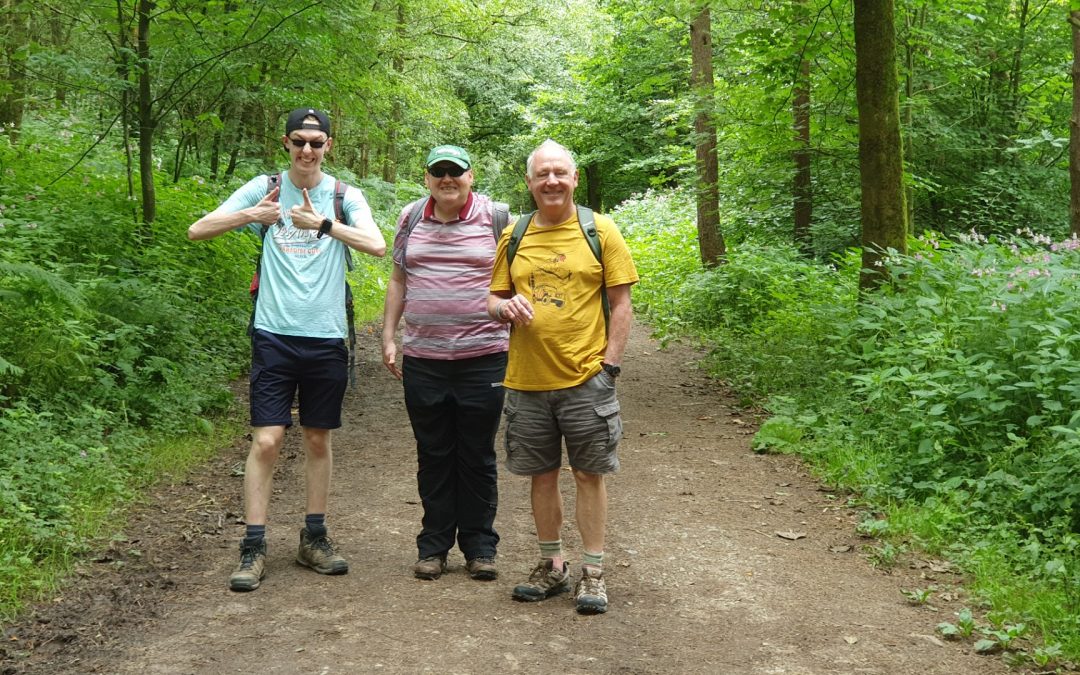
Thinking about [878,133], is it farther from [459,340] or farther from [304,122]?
[304,122]

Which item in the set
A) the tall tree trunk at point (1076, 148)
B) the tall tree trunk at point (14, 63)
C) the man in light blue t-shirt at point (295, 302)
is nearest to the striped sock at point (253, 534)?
the man in light blue t-shirt at point (295, 302)

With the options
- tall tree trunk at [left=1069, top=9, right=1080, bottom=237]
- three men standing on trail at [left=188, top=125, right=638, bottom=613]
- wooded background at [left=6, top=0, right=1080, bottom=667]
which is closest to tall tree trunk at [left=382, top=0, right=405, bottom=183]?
wooded background at [left=6, top=0, right=1080, bottom=667]

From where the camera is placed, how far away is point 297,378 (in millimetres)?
4656

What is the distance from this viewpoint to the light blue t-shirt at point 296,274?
15.0ft

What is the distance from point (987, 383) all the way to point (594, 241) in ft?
11.2

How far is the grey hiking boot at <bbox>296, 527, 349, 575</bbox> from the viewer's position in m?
4.78

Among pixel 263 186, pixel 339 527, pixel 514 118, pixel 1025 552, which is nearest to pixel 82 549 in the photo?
pixel 339 527

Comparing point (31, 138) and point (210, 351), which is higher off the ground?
point (31, 138)

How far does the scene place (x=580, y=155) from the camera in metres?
29.8

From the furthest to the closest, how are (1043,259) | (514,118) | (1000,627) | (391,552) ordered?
(514,118) → (1043,259) → (391,552) → (1000,627)

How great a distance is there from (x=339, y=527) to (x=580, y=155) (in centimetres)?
2513

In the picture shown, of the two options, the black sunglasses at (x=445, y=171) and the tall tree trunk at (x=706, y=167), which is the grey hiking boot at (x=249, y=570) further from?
the tall tree trunk at (x=706, y=167)

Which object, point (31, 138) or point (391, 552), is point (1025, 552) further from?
point (31, 138)

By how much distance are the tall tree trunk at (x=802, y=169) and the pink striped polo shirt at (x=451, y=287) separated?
22.4 ft
